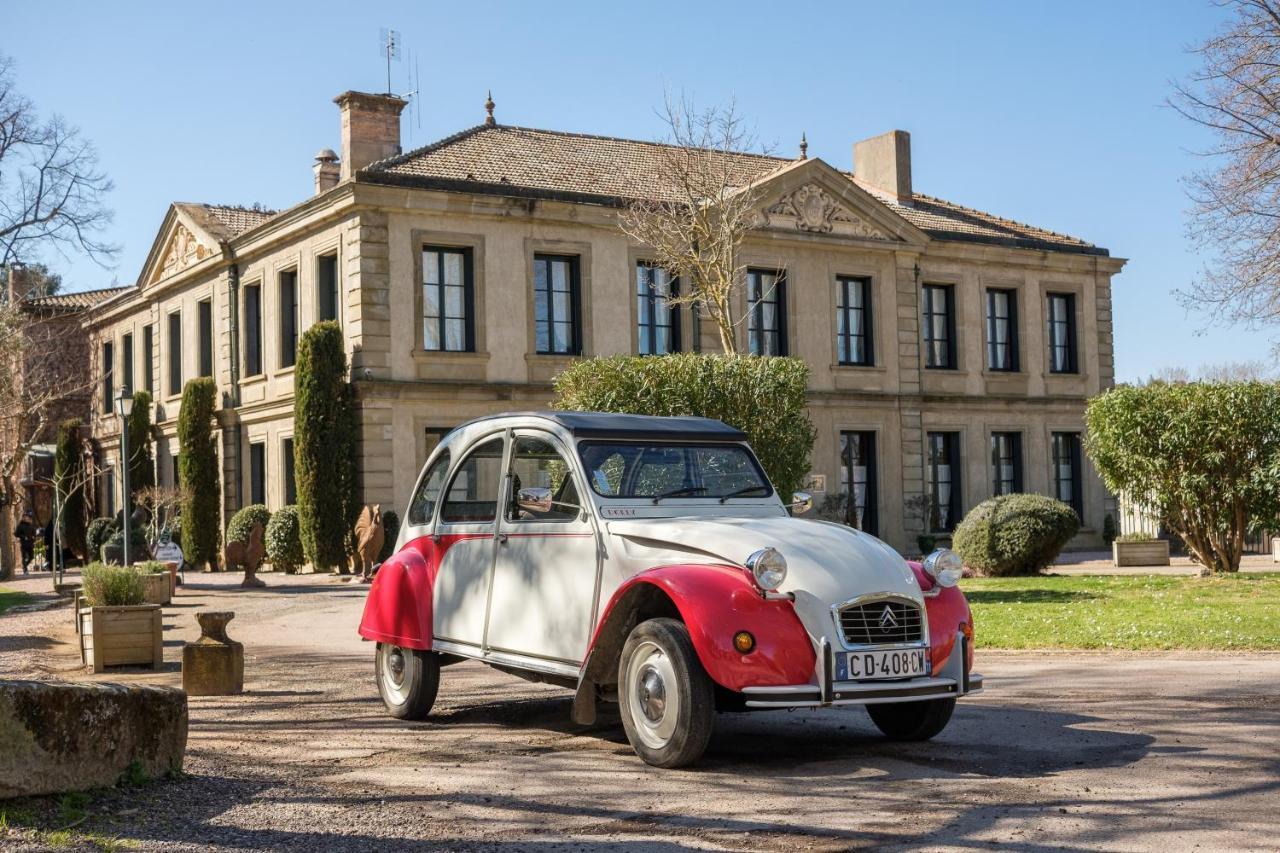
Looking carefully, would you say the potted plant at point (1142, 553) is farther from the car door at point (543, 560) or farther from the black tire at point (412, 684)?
the car door at point (543, 560)

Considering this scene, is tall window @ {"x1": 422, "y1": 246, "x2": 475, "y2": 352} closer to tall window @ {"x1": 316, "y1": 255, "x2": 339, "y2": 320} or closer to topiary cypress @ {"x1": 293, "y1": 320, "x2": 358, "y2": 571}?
topiary cypress @ {"x1": 293, "y1": 320, "x2": 358, "y2": 571}

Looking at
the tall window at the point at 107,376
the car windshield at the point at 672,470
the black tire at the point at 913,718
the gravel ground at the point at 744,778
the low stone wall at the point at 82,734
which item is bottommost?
the gravel ground at the point at 744,778

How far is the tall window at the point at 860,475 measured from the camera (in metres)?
33.9

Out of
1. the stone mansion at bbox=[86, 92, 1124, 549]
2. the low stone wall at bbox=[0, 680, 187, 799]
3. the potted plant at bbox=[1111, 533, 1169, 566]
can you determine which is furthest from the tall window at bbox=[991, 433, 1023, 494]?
the low stone wall at bbox=[0, 680, 187, 799]

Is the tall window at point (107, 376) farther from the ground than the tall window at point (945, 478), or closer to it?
farther from the ground

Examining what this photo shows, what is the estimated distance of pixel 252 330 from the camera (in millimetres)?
33750

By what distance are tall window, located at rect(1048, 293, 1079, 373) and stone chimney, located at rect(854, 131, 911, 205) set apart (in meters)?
4.83

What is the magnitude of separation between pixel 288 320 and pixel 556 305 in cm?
623

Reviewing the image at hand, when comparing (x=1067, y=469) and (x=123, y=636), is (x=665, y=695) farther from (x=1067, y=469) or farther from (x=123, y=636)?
(x=1067, y=469)

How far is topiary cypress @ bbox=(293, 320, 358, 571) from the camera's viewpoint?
92.0ft

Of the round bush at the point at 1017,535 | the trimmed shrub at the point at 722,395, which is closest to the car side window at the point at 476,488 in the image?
the trimmed shrub at the point at 722,395

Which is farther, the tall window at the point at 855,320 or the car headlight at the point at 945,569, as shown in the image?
the tall window at the point at 855,320

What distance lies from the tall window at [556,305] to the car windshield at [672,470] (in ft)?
70.3

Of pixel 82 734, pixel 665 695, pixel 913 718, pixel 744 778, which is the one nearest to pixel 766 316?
pixel 913 718
